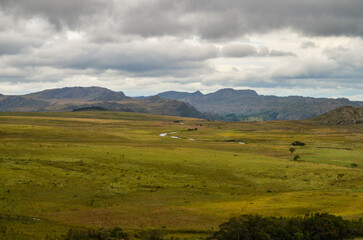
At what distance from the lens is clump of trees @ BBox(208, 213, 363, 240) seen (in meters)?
33.6

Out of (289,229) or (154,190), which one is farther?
(154,190)

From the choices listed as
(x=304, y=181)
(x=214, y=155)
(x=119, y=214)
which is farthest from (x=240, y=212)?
(x=214, y=155)

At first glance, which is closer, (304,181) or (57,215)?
(57,215)

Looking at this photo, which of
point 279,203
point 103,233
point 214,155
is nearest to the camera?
point 103,233

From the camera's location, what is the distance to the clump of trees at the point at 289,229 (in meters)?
33.6

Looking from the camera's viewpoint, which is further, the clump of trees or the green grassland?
the green grassland

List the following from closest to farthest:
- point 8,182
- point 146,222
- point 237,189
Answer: point 146,222 < point 8,182 < point 237,189

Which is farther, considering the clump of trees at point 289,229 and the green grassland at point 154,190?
the green grassland at point 154,190

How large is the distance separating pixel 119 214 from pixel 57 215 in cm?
742

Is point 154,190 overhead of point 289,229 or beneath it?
beneath

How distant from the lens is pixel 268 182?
6956 centimetres

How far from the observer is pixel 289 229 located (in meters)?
34.8

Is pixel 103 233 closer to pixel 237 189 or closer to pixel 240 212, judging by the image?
pixel 240 212

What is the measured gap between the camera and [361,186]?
65875 millimetres
